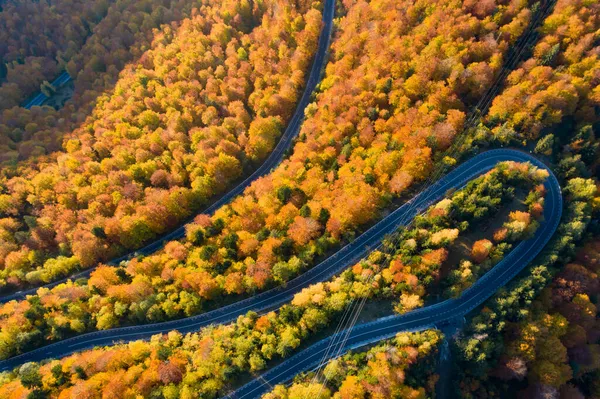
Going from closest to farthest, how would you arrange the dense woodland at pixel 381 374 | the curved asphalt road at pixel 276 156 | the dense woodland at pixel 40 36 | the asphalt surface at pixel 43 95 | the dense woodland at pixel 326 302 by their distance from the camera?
the dense woodland at pixel 381 374
the dense woodland at pixel 326 302
the curved asphalt road at pixel 276 156
the asphalt surface at pixel 43 95
the dense woodland at pixel 40 36

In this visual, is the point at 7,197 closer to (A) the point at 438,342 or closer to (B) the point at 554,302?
(A) the point at 438,342

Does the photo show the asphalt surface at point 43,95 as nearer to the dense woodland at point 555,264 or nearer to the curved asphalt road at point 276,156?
the curved asphalt road at point 276,156

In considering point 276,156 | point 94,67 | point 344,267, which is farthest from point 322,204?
point 94,67

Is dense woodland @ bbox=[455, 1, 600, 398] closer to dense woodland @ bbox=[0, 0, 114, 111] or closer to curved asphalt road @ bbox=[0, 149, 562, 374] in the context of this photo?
curved asphalt road @ bbox=[0, 149, 562, 374]

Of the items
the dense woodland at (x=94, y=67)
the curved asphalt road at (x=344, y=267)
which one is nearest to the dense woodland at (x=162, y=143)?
the dense woodland at (x=94, y=67)

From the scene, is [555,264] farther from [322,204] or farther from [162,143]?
[162,143]

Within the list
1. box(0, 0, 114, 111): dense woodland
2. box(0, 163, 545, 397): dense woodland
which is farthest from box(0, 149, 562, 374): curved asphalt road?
box(0, 0, 114, 111): dense woodland
